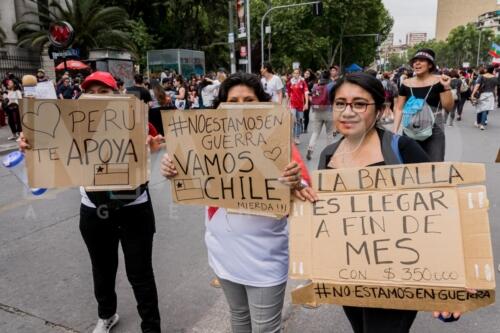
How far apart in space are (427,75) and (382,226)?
12.0ft

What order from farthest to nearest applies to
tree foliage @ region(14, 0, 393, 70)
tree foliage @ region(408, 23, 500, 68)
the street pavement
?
1. tree foliage @ region(408, 23, 500, 68)
2. tree foliage @ region(14, 0, 393, 70)
3. the street pavement

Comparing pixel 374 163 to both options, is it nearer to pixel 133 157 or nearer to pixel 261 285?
pixel 261 285

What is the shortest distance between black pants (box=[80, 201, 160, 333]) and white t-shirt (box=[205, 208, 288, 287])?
0.78 m

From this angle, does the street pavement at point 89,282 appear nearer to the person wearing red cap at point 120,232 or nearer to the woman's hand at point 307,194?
the person wearing red cap at point 120,232

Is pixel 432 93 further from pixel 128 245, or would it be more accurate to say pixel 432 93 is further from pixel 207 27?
pixel 207 27

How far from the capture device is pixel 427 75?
4.76 m

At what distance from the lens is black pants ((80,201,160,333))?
8.27ft

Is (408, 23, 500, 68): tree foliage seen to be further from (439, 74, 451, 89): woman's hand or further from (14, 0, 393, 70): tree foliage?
(439, 74, 451, 89): woman's hand

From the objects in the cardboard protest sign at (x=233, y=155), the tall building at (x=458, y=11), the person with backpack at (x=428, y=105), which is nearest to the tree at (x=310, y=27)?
the person with backpack at (x=428, y=105)

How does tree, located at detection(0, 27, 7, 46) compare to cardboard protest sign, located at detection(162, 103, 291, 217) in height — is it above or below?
above

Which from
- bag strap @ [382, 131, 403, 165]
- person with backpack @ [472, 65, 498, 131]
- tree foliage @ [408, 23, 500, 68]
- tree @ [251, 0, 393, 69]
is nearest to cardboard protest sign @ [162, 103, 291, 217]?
bag strap @ [382, 131, 403, 165]

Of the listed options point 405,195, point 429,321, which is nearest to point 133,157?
point 405,195

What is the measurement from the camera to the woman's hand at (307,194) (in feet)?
5.56

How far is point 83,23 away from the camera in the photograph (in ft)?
77.6
